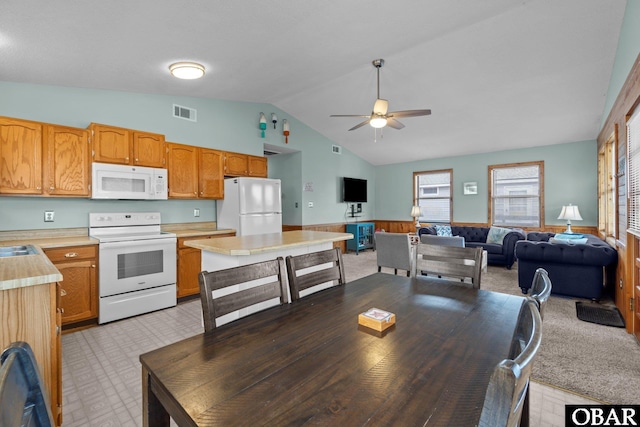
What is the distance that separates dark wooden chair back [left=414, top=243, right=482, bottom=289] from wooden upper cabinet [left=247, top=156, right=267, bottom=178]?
3.69m

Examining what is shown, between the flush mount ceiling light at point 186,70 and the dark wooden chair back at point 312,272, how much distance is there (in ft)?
9.33

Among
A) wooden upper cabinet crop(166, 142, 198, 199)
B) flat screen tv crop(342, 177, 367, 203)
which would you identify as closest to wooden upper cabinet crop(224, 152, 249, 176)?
wooden upper cabinet crop(166, 142, 198, 199)

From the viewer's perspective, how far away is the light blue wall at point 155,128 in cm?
331

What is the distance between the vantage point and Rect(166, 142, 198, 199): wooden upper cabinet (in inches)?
163

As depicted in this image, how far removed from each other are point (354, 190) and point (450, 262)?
6154 millimetres

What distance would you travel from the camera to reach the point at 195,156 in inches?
174

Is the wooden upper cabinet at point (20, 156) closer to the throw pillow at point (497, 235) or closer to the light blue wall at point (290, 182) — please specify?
the light blue wall at point (290, 182)

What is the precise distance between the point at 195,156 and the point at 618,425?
485 cm

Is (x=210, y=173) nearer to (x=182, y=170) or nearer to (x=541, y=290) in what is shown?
(x=182, y=170)

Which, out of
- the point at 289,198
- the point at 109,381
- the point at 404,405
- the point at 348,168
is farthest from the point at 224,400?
the point at 348,168

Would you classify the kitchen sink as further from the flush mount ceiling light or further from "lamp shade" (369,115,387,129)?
"lamp shade" (369,115,387,129)

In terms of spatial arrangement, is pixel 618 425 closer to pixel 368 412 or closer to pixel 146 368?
pixel 368 412

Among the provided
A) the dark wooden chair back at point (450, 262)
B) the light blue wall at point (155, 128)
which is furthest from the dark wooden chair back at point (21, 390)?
the light blue wall at point (155, 128)

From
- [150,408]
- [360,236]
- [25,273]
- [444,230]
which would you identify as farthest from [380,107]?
[360,236]
